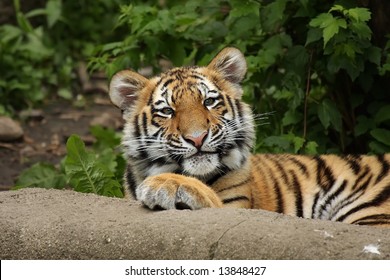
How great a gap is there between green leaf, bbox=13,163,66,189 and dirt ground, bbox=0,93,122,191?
2.21 ft

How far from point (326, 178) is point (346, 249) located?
58.7 inches

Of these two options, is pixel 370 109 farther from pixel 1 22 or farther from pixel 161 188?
pixel 1 22

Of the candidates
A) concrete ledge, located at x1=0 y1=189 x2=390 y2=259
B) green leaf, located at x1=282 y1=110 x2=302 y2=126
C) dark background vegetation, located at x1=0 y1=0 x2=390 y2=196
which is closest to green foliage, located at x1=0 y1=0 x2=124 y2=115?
dark background vegetation, located at x1=0 y1=0 x2=390 y2=196

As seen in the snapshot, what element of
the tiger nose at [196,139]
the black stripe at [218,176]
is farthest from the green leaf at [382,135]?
the tiger nose at [196,139]

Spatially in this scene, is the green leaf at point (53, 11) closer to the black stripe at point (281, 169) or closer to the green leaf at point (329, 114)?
the green leaf at point (329, 114)

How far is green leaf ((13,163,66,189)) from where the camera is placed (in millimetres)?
6781

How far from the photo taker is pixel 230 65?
532cm

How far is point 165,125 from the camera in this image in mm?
4957

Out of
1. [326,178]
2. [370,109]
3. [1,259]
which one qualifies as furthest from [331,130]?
[1,259]

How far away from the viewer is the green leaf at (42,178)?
22.2ft

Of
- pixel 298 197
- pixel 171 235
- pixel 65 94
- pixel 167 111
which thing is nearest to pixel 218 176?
pixel 167 111

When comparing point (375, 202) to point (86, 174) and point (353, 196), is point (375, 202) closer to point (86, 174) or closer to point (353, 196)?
point (353, 196)

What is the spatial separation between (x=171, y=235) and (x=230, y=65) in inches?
59.1

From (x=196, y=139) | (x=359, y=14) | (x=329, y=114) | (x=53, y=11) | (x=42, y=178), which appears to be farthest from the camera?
(x=53, y=11)
